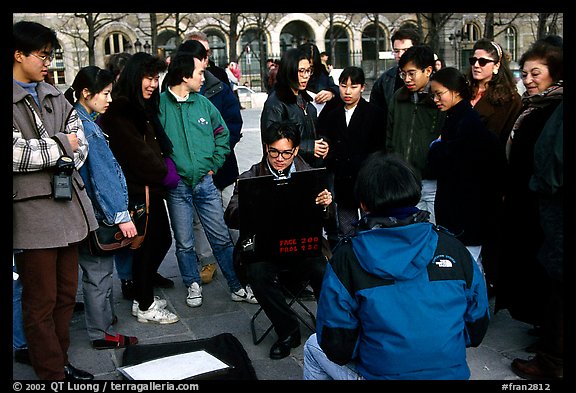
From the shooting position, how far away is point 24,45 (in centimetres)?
301

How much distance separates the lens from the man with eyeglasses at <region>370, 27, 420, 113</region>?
533cm

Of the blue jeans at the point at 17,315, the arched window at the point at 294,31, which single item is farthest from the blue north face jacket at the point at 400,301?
the arched window at the point at 294,31

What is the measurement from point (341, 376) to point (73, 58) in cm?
3737

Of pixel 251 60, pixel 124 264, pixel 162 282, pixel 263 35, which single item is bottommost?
pixel 162 282

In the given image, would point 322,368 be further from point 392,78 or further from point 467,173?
point 392,78

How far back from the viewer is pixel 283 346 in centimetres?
380

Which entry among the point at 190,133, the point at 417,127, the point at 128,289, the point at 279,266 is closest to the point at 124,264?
the point at 128,289

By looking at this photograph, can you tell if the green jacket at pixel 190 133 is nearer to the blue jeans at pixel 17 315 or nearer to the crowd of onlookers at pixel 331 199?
the crowd of onlookers at pixel 331 199

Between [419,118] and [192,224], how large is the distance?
1891 mm

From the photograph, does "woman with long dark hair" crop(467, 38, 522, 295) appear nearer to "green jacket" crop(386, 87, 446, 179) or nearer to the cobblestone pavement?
"green jacket" crop(386, 87, 446, 179)

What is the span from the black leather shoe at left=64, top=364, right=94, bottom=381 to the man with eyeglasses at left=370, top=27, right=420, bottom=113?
10.6 feet

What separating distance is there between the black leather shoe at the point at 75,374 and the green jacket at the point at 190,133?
62.2 inches
